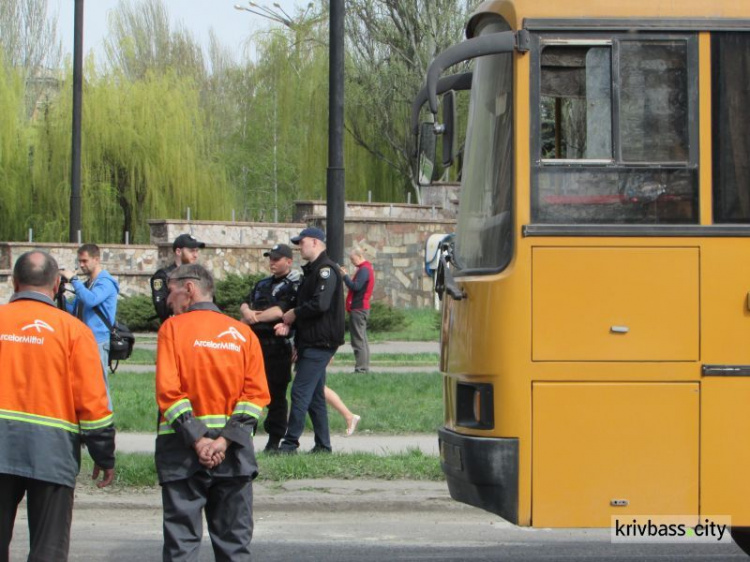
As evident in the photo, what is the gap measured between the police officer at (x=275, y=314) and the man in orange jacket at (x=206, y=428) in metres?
4.09

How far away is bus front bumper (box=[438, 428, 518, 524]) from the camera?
6.36 m

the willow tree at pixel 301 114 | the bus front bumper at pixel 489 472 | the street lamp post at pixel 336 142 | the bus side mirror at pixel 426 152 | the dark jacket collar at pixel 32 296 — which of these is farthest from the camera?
the willow tree at pixel 301 114

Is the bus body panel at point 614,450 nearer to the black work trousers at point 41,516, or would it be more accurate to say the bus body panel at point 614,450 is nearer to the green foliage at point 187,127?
the black work trousers at point 41,516

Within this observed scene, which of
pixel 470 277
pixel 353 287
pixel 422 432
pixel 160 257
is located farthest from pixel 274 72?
pixel 470 277

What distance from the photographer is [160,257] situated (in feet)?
97.7

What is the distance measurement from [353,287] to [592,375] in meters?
11.5

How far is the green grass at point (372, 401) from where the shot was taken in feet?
42.5

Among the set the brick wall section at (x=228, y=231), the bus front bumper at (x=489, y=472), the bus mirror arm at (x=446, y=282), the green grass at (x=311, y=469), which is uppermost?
the brick wall section at (x=228, y=231)

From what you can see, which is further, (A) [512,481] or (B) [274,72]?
(B) [274,72]

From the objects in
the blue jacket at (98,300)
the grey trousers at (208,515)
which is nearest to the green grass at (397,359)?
the blue jacket at (98,300)

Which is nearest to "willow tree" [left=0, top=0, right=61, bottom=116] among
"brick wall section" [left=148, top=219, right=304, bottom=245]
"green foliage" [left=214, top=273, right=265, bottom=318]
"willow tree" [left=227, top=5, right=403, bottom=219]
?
"willow tree" [left=227, top=5, right=403, bottom=219]

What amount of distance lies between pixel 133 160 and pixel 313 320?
28.2 m

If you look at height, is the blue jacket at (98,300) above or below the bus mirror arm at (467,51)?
below

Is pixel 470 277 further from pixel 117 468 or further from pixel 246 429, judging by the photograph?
pixel 117 468
